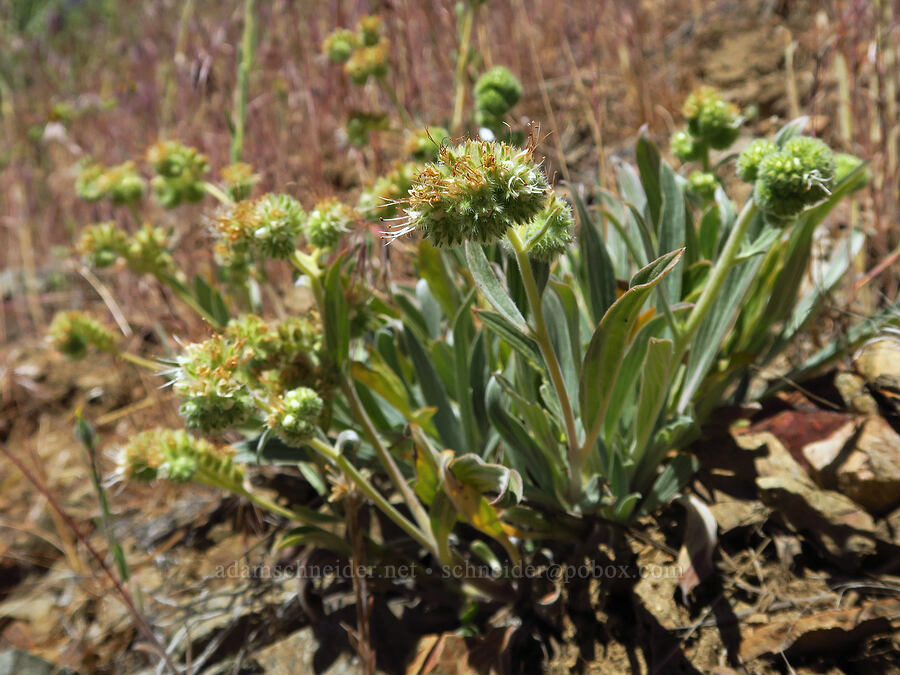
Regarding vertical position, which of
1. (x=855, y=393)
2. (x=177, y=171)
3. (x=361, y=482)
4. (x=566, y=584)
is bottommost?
(x=566, y=584)

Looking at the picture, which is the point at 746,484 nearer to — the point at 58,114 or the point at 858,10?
the point at 858,10

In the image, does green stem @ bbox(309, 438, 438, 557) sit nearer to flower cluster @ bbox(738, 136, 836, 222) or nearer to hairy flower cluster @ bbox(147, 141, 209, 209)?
flower cluster @ bbox(738, 136, 836, 222)

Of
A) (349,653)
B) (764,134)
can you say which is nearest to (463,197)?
(349,653)

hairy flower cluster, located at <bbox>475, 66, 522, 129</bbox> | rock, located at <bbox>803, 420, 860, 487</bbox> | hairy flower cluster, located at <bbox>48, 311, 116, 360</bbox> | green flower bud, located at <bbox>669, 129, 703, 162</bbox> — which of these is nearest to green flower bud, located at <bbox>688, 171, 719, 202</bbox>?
green flower bud, located at <bbox>669, 129, 703, 162</bbox>

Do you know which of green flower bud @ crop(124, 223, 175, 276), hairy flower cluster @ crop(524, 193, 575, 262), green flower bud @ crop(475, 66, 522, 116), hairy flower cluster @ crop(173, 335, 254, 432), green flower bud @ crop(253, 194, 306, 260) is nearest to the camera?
hairy flower cluster @ crop(524, 193, 575, 262)

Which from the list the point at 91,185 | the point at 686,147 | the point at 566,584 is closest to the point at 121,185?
the point at 91,185

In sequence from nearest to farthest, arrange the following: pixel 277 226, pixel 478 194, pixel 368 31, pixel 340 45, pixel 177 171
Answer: pixel 478 194
pixel 277 226
pixel 177 171
pixel 368 31
pixel 340 45

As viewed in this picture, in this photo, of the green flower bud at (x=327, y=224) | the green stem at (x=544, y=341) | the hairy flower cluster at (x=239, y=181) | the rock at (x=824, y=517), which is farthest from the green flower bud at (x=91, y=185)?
the rock at (x=824, y=517)

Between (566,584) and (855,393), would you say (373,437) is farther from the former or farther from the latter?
(855,393)
